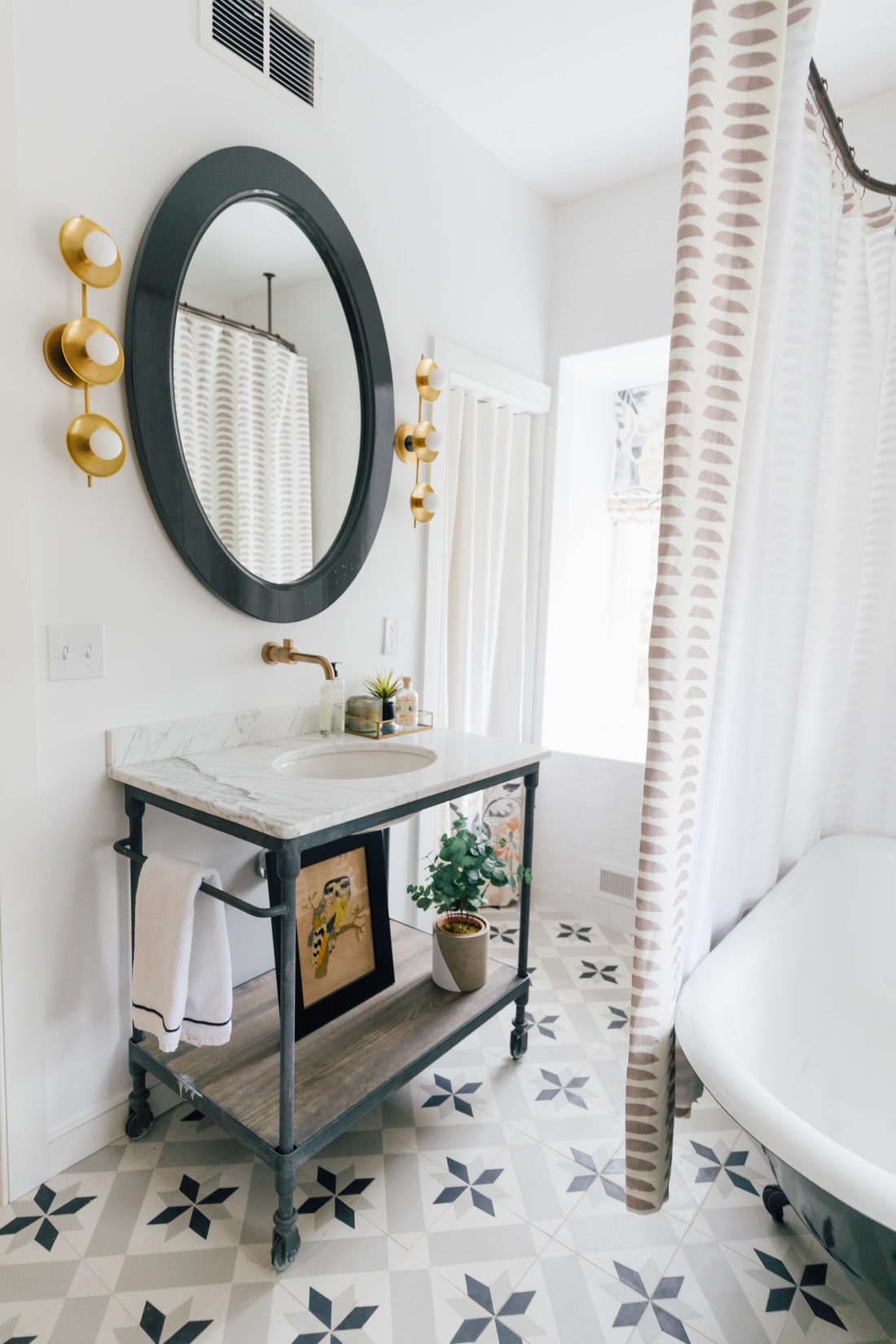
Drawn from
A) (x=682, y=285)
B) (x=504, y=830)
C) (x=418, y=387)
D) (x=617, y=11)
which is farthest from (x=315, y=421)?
(x=504, y=830)

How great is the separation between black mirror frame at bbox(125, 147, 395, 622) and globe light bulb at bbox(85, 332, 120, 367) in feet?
0.43

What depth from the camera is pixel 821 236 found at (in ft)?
5.35

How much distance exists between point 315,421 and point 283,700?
0.75 meters

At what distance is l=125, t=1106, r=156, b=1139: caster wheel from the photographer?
1.71 m

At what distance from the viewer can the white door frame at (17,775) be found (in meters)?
1.39

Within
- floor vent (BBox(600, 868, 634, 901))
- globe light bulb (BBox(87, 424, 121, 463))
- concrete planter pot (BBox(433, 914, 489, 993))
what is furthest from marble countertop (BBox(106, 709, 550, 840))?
floor vent (BBox(600, 868, 634, 901))

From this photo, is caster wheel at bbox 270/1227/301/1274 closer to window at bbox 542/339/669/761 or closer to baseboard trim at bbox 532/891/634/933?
baseboard trim at bbox 532/891/634/933

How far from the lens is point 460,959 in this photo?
1.95m

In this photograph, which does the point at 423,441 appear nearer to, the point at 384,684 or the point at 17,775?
the point at 384,684

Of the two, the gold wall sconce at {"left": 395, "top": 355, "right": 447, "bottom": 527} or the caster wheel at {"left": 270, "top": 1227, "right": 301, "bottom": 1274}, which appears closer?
the caster wheel at {"left": 270, "top": 1227, "right": 301, "bottom": 1274}

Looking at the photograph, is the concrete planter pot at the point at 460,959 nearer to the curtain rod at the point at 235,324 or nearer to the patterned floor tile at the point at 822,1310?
the patterned floor tile at the point at 822,1310

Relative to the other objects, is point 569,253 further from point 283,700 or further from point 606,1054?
point 606,1054

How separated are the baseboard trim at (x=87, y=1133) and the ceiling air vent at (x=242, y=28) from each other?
2.41 meters

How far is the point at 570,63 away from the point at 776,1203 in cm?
290
